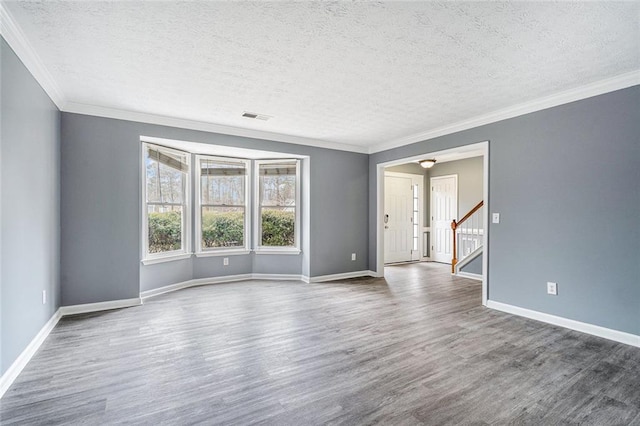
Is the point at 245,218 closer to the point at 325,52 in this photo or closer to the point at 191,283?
the point at 191,283

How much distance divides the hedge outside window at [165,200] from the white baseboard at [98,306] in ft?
2.29

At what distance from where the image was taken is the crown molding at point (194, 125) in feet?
12.4

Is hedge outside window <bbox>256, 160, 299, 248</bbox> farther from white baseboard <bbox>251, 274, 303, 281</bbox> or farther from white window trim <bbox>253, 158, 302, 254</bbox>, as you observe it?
white baseboard <bbox>251, 274, 303, 281</bbox>

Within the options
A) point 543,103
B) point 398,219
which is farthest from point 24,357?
point 398,219

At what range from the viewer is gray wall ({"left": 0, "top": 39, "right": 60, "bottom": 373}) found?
87.4 inches

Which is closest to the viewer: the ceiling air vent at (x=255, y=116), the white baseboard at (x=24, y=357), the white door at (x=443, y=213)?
the white baseboard at (x=24, y=357)

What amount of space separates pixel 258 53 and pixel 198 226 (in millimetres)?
3490

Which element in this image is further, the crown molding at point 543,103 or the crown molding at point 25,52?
the crown molding at point 543,103

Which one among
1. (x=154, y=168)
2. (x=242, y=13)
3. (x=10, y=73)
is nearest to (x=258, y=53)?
(x=242, y=13)

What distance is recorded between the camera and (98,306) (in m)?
3.88

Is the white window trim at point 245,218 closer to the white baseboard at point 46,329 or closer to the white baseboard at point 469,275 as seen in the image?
the white baseboard at point 46,329

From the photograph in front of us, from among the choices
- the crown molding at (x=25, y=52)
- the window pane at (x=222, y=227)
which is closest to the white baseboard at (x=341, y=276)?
the window pane at (x=222, y=227)

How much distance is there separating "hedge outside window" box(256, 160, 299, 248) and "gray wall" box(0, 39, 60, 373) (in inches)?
117

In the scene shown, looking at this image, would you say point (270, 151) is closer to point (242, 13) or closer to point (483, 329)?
point (242, 13)
